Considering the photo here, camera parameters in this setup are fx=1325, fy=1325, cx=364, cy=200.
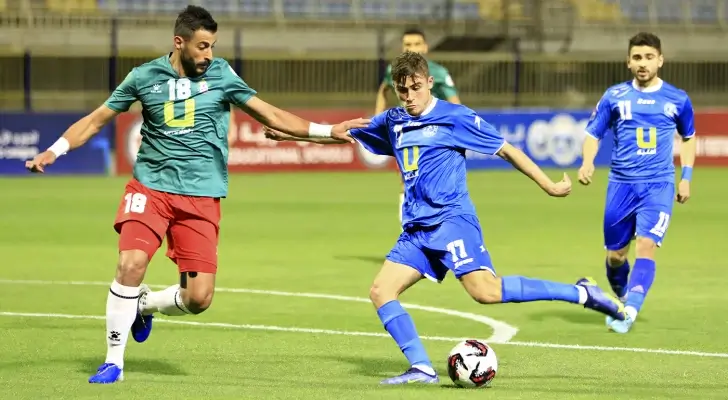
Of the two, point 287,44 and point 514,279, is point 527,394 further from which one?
point 287,44

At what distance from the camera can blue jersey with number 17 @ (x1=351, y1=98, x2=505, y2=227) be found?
8.04m

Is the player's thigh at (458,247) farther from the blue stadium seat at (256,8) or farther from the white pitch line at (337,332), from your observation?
the blue stadium seat at (256,8)

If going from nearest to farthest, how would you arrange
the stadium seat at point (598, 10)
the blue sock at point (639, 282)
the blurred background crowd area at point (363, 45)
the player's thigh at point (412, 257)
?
the player's thigh at point (412, 257), the blue sock at point (639, 282), the blurred background crowd area at point (363, 45), the stadium seat at point (598, 10)

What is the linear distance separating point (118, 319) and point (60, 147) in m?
1.10

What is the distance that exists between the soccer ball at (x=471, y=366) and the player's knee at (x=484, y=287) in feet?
1.11

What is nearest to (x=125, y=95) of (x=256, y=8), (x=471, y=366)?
(x=471, y=366)

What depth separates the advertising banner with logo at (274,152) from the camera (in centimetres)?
2744

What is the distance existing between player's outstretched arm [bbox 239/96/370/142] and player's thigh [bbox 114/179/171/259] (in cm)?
78

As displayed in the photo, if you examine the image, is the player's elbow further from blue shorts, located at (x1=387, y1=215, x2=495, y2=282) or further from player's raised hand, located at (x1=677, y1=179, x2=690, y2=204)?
player's raised hand, located at (x1=677, y1=179, x2=690, y2=204)

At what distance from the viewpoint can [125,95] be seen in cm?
803

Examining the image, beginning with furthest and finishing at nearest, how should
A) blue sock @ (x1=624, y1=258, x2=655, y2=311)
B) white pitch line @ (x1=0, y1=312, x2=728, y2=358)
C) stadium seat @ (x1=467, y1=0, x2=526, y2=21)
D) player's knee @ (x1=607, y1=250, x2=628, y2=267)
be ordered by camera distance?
stadium seat @ (x1=467, y1=0, x2=526, y2=21)
player's knee @ (x1=607, y1=250, x2=628, y2=267)
blue sock @ (x1=624, y1=258, x2=655, y2=311)
white pitch line @ (x1=0, y1=312, x2=728, y2=358)

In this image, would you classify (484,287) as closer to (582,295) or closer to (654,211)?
(582,295)

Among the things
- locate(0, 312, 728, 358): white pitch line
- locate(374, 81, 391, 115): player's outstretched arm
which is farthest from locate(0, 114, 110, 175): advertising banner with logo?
locate(0, 312, 728, 358): white pitch line

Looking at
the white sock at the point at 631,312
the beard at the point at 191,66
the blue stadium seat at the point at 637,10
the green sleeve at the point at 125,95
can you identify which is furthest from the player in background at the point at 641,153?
the blue stadium seat at the point at 637,10
